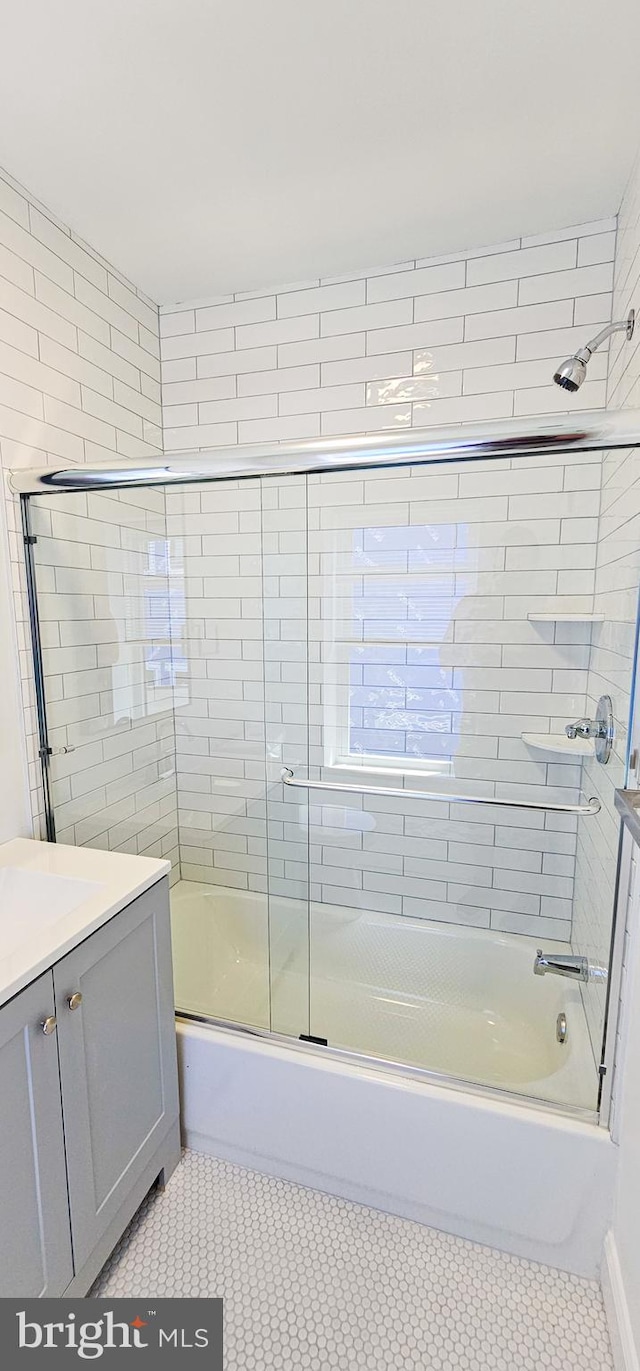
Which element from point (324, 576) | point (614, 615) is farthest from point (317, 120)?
point (614, 615)

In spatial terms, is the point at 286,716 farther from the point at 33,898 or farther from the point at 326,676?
the point at 33,898

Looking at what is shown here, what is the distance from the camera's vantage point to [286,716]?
2029 millimetres

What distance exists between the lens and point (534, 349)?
70.2 inches

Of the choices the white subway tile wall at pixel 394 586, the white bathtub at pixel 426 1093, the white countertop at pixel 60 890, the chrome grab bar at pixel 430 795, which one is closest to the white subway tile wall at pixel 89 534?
the white subway tile wall at pixel 394 586

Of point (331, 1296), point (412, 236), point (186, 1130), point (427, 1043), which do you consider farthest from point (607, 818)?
point (412, 236)

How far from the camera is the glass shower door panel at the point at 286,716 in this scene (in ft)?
6.44

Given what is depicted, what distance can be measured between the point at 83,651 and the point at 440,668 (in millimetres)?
1191

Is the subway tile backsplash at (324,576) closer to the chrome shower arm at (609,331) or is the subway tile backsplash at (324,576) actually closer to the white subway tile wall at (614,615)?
the white subway tile wall at (614,615)

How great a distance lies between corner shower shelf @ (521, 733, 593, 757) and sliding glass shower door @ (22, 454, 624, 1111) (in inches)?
0.4

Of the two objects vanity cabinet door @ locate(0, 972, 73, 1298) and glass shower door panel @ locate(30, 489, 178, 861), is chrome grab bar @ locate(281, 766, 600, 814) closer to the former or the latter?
glass shower door panel @ locate(30, 489, 178, 861)

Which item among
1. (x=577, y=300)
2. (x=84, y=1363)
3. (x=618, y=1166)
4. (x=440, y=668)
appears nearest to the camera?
(x=84, y=1363)

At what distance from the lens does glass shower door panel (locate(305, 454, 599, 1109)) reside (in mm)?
1818

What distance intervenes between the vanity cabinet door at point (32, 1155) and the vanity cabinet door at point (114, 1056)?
32 millimetres

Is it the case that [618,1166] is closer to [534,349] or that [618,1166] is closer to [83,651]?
[83,651]
